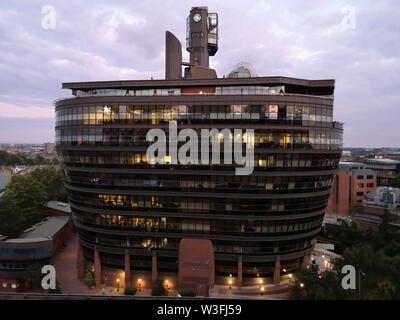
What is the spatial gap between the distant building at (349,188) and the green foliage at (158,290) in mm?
68444

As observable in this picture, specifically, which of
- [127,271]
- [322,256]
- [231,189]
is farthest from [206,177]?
[322,256]

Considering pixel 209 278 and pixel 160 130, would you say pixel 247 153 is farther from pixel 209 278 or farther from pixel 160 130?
pixel 209 278

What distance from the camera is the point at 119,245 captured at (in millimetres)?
47938

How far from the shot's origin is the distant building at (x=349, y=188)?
86062 millimetres

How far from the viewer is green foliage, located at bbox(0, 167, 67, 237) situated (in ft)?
176

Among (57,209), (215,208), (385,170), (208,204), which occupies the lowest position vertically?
(57,209)

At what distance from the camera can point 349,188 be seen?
285ft

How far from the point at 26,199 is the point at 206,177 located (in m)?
53.2

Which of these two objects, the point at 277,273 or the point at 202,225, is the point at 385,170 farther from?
the point at 202,225

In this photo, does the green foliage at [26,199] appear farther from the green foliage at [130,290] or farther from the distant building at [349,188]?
the distant building at [349,188]

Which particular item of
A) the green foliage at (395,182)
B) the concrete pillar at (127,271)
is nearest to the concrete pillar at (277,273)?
the concrete pillar at (127,271)
